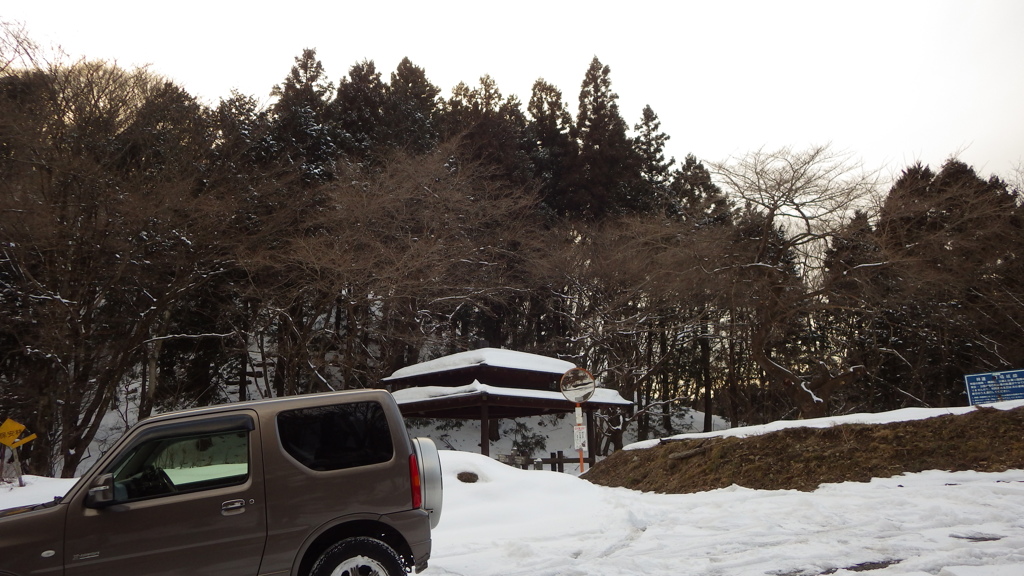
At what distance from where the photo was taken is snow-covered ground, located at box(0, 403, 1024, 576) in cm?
657

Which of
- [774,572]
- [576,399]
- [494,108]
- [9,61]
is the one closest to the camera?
[774,572]

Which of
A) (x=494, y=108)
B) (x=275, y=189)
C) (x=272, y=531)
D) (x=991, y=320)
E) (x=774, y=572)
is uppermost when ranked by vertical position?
(x=494, y=108)

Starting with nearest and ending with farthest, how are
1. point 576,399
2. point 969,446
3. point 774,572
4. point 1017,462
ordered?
1. point 774,572
2. point 1017,462
3. point 969,446
4. point 576,399

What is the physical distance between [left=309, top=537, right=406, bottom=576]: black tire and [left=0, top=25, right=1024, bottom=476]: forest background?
16.8 metres

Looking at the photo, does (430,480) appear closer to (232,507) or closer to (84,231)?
(232,507)

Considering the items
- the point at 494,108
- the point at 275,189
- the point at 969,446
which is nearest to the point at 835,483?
the point at 969,446

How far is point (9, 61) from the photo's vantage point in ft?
66.0

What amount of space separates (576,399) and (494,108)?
33355mm

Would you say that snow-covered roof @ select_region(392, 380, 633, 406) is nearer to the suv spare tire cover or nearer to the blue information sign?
the blue information sign

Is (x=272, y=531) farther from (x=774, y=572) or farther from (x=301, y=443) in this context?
(x=774, y=572)

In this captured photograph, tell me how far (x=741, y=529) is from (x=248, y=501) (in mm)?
5583

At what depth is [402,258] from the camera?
24.7 meters

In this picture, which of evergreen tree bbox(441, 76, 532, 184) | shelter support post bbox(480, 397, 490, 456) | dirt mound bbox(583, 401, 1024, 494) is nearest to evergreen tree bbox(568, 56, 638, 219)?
evergreen tree bbox(441, 76, 532, 184)

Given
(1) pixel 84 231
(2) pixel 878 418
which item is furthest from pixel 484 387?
(2) pixel 878 418
